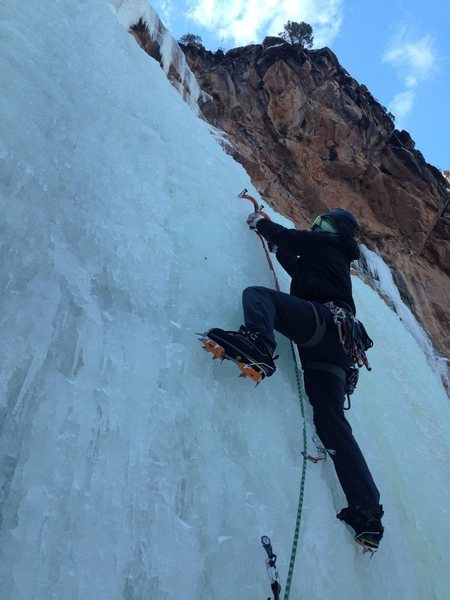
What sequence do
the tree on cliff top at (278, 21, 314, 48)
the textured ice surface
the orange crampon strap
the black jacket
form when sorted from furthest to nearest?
the tree on cliff top at (278, 21, 314, 48) → the black jacket → the orange crampon strap → the textured ice surface

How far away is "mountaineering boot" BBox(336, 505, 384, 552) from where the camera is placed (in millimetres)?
2504

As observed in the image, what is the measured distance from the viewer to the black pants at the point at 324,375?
103 inches

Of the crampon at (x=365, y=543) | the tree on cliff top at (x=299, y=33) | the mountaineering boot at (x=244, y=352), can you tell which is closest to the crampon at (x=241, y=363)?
the mountaineering boot at (x=244, y=352)

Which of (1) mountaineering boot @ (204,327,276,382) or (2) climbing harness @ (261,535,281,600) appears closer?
(2) climbing harness @ (261,535,281,600)

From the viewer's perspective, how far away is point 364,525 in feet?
8.26

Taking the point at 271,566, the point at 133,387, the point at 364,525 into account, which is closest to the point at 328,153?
the point at 364,525

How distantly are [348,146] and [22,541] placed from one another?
12.4m

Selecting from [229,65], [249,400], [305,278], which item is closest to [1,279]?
[249,400]

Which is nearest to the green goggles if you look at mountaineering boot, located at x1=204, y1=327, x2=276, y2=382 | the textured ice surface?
the textured ice surface

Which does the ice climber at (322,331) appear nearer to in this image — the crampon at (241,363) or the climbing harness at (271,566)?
the crampon at (241,363)

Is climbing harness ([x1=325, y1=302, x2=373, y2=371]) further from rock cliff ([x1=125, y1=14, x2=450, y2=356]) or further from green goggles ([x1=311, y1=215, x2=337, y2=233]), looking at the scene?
rock cliff ([x1=125, y1=14, x2=450, y2=356])

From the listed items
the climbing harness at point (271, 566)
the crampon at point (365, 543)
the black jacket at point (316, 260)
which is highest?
the black jacket at point (316, 260)

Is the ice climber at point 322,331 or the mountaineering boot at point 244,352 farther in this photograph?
the ice climber at point 322,331

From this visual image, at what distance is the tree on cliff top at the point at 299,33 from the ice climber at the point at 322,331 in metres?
15.2
